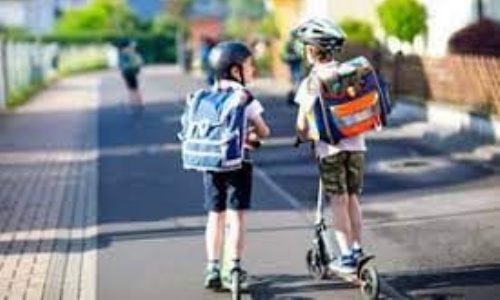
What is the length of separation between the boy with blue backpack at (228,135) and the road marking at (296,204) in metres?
1.03

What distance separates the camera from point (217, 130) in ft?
25.4

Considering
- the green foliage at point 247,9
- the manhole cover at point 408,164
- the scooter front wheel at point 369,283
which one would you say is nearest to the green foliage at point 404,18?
the manhole cover at point 408,164

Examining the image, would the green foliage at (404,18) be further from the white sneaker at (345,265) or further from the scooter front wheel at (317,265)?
the white sneaker at (345,265)

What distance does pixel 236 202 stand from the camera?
793 centimetres

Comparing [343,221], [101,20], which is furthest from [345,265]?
[101,20]

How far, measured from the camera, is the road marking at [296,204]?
792 cm

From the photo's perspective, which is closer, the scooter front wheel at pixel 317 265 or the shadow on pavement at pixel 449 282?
the shadow on pavement at pixel 449 282

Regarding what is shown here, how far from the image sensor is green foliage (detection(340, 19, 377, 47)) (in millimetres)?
28522

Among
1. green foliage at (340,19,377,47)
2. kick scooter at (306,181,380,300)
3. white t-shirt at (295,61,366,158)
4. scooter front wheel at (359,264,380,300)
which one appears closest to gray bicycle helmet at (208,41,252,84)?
white t-shirt at (295,61,366,158)

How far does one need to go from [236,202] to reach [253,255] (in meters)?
1.61

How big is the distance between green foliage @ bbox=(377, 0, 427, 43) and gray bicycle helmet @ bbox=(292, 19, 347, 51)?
50.6 feet

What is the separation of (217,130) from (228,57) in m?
0.50

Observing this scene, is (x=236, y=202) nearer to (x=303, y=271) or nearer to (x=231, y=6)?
(x=303, y=271)

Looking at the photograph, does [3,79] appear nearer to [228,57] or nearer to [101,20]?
[228,57]
